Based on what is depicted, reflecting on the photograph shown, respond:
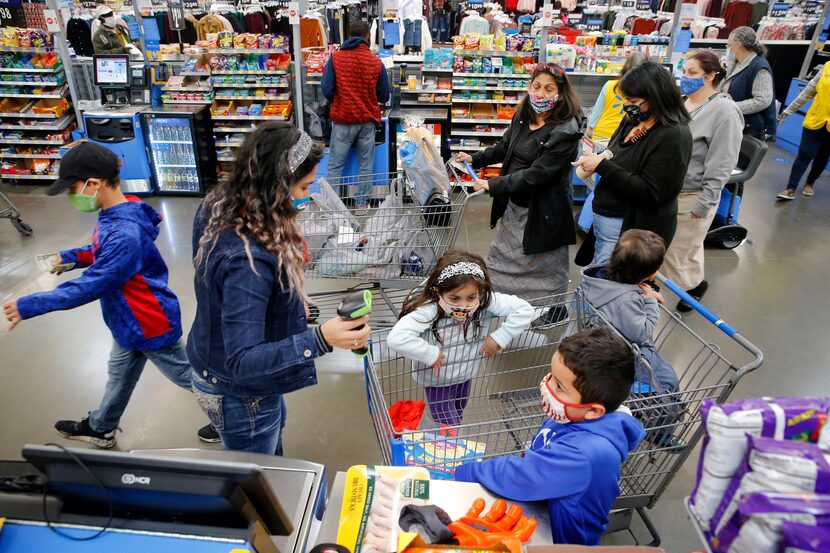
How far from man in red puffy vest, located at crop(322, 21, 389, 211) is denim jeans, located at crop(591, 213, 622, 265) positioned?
113 inches

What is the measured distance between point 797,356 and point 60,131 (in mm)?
8581

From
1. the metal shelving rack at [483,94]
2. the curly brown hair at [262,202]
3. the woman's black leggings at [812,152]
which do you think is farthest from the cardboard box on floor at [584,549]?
the woman's black leggings at [812,152]

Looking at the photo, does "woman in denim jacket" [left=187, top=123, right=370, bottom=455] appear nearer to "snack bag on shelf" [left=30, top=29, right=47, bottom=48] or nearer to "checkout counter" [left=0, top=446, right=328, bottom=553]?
"checkout counter" [left=0, top=446, right=328, bottom=553]

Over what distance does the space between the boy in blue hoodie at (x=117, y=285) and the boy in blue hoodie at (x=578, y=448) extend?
175cm

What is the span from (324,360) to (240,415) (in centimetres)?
188

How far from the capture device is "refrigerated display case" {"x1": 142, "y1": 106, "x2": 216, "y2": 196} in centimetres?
632

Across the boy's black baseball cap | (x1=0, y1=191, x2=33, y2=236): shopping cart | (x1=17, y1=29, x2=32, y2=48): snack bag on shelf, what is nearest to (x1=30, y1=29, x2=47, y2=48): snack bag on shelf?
(x1=17, y1=29, x2=32, y2=48): snack bag on shelf

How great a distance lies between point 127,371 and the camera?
275 centimetres

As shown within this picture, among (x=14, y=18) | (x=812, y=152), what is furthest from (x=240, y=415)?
(x=14, y=18)

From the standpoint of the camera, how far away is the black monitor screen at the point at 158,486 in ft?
3.35

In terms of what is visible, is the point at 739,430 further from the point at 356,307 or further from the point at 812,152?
the point at 812,152

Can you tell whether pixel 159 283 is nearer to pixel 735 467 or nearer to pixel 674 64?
pixel 735 467

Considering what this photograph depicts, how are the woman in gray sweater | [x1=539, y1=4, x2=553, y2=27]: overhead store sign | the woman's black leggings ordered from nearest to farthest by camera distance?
the woman in gray sweater, [x1=539, y1=4, x2=553, y2=27]: overhead store sign, the woman's black leggings

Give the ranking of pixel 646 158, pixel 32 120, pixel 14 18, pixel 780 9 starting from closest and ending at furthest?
pixel 646 158, pixel 32 120, pixel 14 18, pixel 780 9
